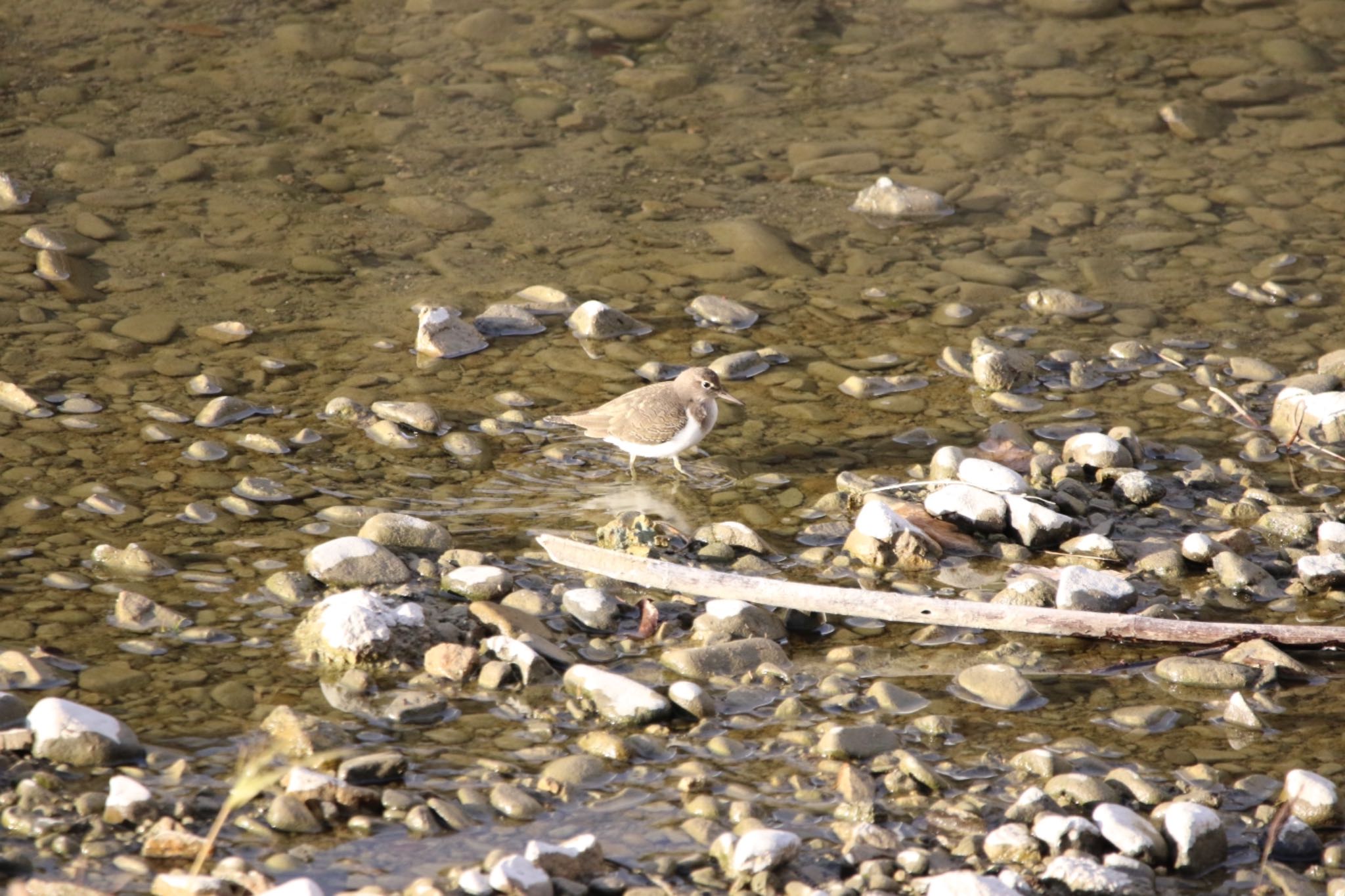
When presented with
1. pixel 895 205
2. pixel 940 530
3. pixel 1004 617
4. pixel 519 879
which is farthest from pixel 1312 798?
pixel 895 205

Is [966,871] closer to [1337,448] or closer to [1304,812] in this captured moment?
[1304,812]

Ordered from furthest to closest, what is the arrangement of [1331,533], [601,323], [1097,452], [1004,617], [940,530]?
[601,323]
[1097,452]
[940,530]
[1331,533]
[1004,617]

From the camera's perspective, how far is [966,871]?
4684 mm

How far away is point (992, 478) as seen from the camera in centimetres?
738

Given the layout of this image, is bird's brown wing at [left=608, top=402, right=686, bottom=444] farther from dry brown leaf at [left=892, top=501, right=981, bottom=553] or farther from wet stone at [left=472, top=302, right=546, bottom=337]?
wet stone at [left=472, top=302, right=546, bottom=337]

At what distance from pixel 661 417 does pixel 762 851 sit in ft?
10.6

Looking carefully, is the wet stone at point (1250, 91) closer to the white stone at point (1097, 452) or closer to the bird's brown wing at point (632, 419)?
the white stone at point (1097, 452)

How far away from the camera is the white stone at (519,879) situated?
4.55m

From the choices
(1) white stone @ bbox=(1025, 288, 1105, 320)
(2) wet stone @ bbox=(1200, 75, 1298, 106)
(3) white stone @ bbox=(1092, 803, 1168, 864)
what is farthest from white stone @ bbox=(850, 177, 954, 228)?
(3) white stone @ bbox=(1092, 803, 1168, 864)

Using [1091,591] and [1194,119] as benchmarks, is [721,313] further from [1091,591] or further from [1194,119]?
[1194,119]

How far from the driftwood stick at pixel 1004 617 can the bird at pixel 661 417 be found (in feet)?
4.80

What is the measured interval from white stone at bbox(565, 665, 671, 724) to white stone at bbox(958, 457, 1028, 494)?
2430 millimetres

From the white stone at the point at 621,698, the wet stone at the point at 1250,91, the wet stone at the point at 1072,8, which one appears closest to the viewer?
the white stone at the point at 621,698

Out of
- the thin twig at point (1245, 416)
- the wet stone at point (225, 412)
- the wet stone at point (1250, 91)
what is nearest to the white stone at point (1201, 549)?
the thin twig at point (1245, 416)
